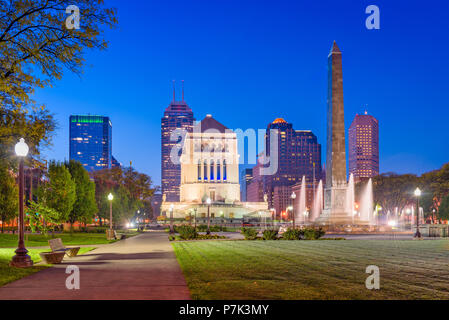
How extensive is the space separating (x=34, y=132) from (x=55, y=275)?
21.4 feet

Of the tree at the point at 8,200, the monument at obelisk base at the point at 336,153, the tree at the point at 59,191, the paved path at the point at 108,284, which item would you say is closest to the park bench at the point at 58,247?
the paved path at the point at 108,284

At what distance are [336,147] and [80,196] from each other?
100 feet

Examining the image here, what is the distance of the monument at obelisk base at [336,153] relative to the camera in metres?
52.6

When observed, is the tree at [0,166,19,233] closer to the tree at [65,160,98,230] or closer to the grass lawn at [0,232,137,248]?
the tree at [65,160,98,230]

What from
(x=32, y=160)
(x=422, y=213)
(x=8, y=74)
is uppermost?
(x=8, y=74)

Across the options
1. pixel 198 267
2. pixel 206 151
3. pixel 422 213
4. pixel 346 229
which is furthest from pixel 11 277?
pixel 206 151

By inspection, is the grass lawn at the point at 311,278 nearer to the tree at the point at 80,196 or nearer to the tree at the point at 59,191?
the tree at the point at 59,191

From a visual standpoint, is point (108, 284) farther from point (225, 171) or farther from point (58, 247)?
point (225, 171)

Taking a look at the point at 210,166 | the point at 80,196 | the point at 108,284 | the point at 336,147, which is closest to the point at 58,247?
the point at 108,284

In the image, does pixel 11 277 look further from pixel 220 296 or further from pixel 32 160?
pixel 32 160

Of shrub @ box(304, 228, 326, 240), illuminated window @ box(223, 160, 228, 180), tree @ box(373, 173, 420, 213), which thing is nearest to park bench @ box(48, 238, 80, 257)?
shrub @ box(304, 228, 326, 240)

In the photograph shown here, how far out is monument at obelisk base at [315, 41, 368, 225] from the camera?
5256 cm

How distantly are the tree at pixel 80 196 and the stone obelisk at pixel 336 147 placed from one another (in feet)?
95.2

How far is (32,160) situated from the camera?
25.2 m
